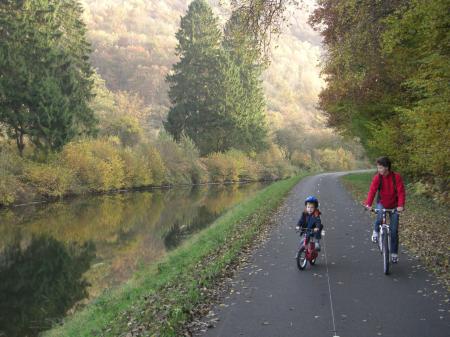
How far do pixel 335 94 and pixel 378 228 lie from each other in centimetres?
2163

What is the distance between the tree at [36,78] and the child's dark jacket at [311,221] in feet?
105

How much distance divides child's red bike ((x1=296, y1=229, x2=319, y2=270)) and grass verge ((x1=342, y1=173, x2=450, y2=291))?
2279mm

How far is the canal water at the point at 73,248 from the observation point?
13430 millimetres

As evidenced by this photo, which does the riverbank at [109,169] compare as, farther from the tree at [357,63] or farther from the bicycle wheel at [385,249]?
the bicycle wheel at [385,249]

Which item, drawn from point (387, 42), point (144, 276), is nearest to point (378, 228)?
point (387, 42)

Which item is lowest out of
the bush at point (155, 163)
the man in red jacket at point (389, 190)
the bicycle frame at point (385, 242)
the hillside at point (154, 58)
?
the bicycle frame at point (385, 242)

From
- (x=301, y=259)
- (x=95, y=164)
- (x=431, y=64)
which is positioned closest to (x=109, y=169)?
(x=95, y=164)

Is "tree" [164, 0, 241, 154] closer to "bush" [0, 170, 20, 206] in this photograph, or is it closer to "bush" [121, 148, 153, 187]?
"bush" [121, 148, 153, 187]

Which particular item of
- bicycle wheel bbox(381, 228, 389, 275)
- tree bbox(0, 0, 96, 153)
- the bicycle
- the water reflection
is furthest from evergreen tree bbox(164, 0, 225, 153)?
bicycle wheel bbox(381, 228, 389, 275)

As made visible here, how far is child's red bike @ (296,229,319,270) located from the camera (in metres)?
9.83

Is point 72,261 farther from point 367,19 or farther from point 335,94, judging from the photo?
point 335,94

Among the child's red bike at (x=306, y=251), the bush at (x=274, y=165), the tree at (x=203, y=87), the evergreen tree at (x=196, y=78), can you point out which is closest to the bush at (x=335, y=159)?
the bush at (x=274, y=165)

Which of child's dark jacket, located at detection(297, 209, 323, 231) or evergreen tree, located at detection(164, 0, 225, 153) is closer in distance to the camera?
child's dark jacket, located at detection(297, 209, 323, 231)

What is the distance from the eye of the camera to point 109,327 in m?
8.73
